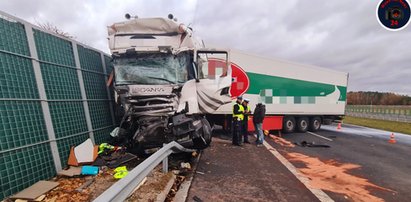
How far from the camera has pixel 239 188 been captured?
178 inches

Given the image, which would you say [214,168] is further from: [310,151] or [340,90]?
[340,90]

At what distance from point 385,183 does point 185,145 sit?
4271 mm

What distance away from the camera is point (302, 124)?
13305 mm

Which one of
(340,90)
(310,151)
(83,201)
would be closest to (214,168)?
(83,201)

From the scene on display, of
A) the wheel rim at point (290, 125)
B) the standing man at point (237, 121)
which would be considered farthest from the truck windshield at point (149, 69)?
the wheel rim at point (290, 125)

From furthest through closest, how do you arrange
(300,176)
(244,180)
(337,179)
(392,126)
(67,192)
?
(392,126)
(300,176)
(337,179)
(244,180)
(67,192)

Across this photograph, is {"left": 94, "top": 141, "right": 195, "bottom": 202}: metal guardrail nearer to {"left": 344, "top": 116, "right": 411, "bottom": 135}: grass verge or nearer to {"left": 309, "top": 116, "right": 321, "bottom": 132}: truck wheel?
{"left": 309, "top": 116, "right": 321, "bottom": 132}: truck wheel

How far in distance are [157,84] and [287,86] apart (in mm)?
8221

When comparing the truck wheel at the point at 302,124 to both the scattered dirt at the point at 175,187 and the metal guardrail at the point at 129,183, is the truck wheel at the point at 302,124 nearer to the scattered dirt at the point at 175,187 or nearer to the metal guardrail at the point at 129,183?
the scattered dirt at the point at 175,187

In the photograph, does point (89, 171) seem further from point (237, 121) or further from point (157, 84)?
point (237, 121)

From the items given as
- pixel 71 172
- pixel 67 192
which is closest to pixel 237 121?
pixel 71 172

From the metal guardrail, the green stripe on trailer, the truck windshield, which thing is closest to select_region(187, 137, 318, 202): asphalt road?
the metal guardrail

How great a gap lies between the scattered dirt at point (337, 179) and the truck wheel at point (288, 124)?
5.63 metres

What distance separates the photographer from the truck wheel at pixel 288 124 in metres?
12.6
